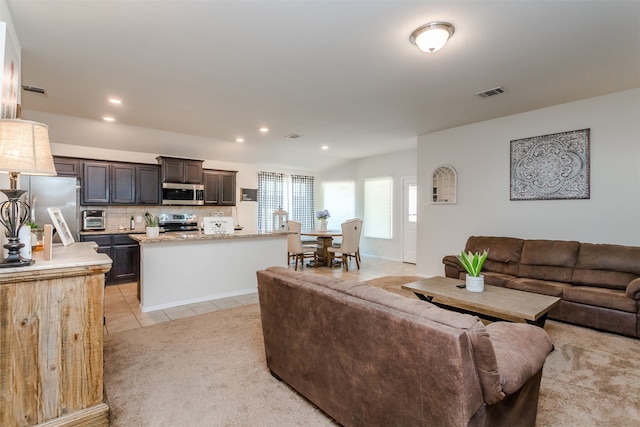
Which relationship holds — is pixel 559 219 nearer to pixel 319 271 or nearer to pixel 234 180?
pixel 319 271

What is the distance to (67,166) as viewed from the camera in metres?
4.96

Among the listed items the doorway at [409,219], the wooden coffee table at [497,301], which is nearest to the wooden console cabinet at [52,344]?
the wooden coffee table at [497,301]

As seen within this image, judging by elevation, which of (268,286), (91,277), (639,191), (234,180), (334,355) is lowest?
(334,355)

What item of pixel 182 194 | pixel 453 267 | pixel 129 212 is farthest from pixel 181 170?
pixel 453 267

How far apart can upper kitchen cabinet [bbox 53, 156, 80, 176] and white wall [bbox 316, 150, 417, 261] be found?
19.0ft

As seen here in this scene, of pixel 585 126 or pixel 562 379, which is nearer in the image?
pixel 562 379

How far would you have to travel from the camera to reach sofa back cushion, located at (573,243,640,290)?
3228 millimetres

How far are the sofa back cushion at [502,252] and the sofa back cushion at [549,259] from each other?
8 cm

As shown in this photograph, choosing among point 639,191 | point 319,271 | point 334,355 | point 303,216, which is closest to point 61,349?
point 334,355

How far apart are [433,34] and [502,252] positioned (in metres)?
3.06

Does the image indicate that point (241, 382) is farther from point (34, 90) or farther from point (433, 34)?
point (34, 90)

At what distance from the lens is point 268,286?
2133 mm

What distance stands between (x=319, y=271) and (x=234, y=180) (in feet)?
9.06

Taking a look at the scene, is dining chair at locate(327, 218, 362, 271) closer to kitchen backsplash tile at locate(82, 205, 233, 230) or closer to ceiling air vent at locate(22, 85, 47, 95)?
kitchen backsplash tile at locate(82, 205, 233, 230)
